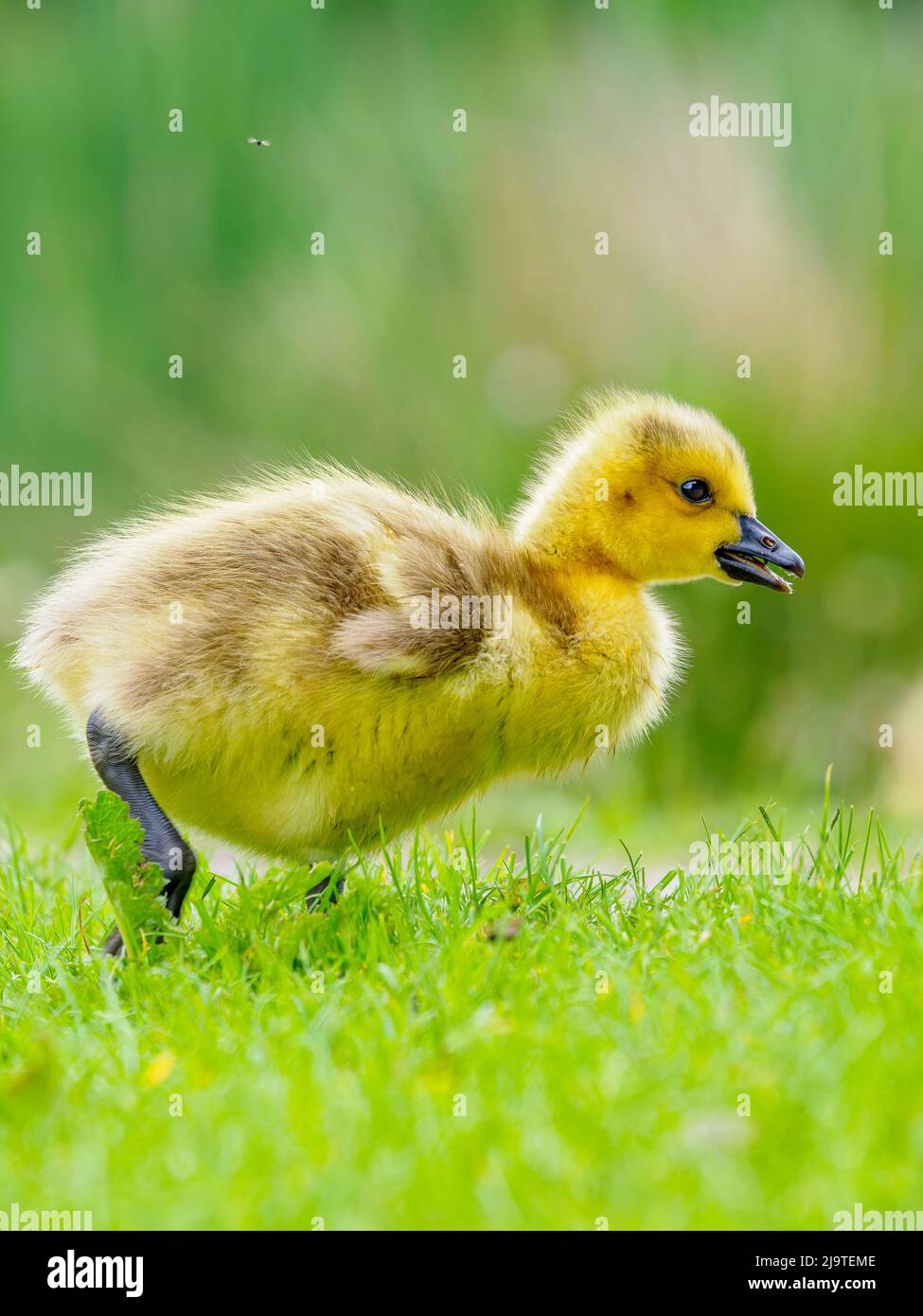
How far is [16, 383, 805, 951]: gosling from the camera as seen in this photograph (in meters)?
3.19

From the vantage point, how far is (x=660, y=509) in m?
3.70

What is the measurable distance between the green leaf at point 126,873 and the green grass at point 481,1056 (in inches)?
0.5

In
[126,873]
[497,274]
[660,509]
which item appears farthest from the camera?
[497,274]

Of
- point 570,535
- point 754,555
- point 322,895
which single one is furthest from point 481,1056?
point 754,555

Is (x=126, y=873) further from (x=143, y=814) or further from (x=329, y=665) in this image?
(x=329, y=665)

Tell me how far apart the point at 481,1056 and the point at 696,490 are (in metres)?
1.67

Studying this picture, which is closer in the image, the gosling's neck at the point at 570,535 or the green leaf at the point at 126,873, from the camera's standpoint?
the green leaf at the point at 126,873

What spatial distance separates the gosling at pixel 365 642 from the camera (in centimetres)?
319

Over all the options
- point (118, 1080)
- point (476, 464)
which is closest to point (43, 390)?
point (476, 464)

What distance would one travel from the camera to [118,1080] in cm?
258

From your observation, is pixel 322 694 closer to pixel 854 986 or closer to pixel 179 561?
pixel 179 561

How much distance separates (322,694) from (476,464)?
155 inches

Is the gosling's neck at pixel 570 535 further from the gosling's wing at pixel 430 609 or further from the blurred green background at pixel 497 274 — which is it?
the blurred green background at pixel 497 274

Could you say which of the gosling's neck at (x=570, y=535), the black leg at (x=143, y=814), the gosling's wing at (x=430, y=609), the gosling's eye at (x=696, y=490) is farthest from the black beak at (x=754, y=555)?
the black leg at (x=143, y=814)
